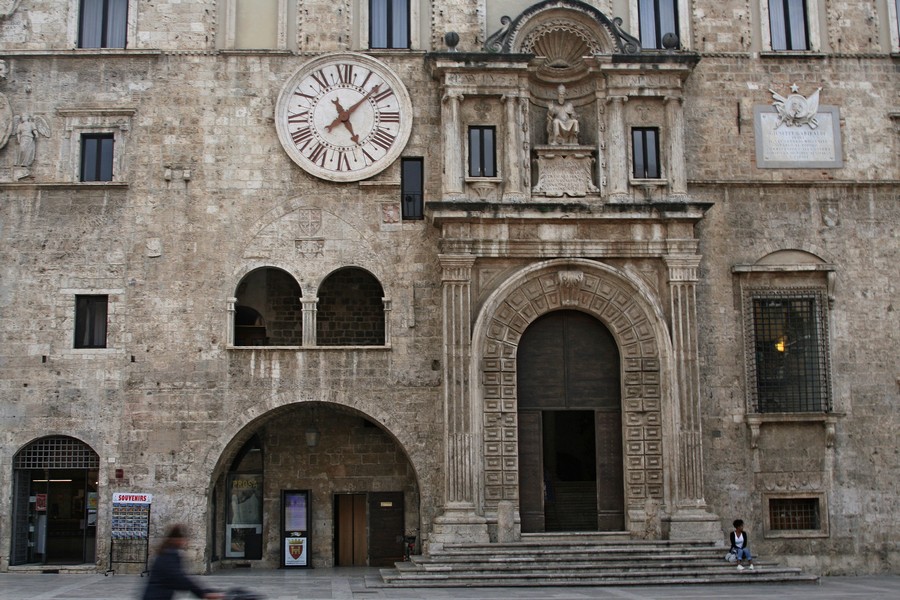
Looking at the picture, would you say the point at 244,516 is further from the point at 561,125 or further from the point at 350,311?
the point at 561,125

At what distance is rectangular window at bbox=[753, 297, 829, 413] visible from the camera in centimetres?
2791

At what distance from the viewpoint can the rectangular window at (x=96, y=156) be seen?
27.9 m

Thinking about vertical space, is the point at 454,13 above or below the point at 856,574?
above

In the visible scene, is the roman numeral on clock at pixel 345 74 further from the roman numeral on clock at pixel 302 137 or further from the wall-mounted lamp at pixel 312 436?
the wall-mounted lamp at pixel 312 436

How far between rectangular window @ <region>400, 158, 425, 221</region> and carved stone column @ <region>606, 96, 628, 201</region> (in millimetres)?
4707

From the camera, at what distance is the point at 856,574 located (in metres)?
27.3

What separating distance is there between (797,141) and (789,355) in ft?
18.2

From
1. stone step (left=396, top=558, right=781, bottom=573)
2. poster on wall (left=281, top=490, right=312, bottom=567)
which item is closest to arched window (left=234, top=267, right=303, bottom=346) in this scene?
poster on wall (left=281, top=490, right=312, bottom=567)

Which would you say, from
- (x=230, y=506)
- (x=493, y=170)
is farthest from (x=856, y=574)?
(x=230, y=506)

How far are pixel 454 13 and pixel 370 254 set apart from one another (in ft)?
21.6

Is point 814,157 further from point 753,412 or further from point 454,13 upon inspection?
point 454,13

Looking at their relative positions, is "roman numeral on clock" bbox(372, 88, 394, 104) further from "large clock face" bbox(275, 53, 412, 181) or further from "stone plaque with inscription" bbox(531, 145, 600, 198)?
"stone plaque with inscription" bbox(531, 145, 600, 198)

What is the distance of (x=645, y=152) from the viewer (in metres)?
28.0

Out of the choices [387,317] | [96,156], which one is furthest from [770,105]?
[96,156]
